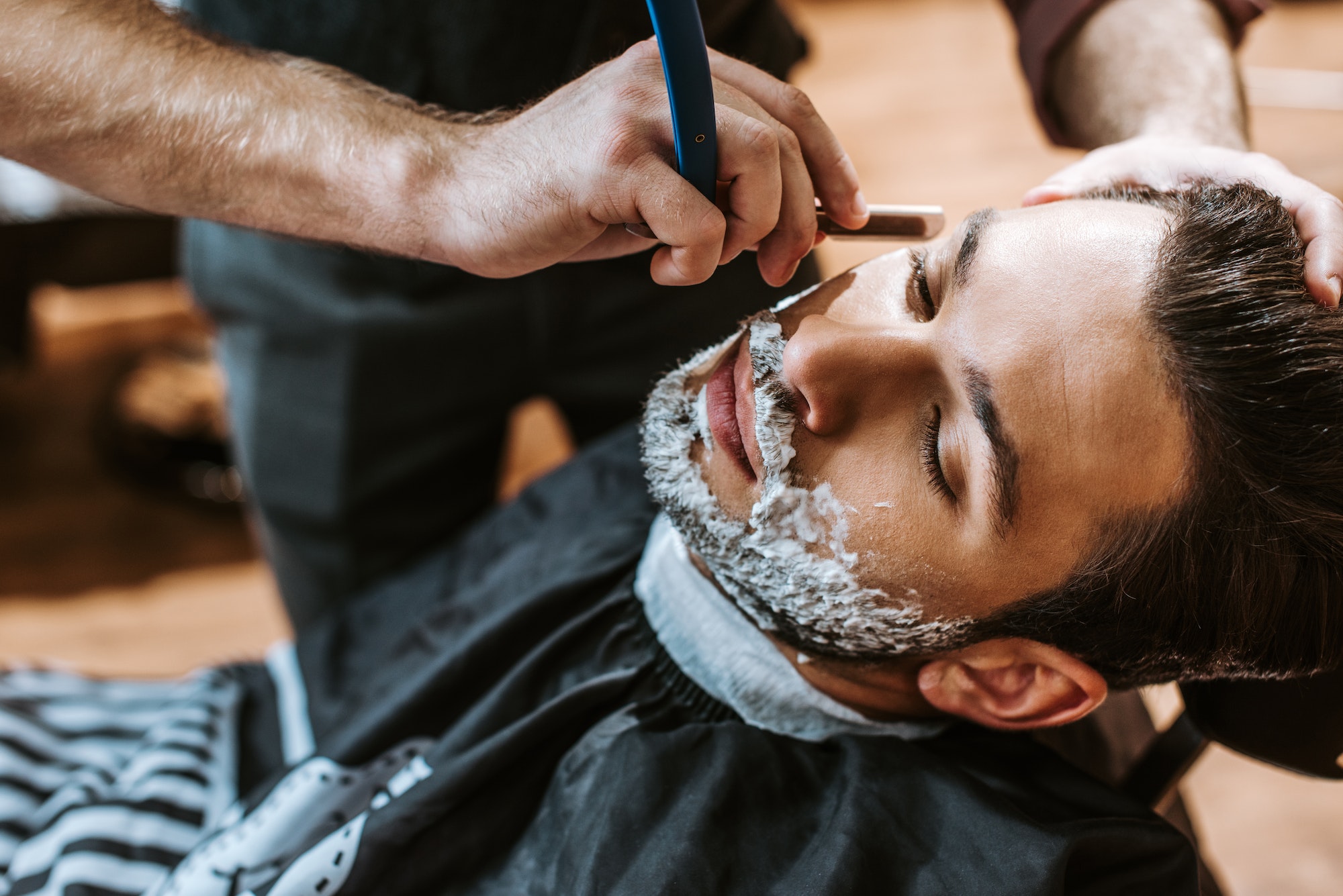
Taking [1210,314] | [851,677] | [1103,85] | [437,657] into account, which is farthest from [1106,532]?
[437,657]

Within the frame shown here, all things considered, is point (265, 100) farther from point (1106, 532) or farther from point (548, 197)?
point (1106, 532)

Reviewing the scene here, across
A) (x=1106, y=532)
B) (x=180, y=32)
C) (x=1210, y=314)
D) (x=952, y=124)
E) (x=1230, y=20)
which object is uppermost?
(x=180, y=32)

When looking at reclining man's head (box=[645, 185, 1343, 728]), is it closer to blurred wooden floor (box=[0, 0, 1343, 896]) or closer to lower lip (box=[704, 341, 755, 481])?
lower lip (box=[704, 341, 755, 481])

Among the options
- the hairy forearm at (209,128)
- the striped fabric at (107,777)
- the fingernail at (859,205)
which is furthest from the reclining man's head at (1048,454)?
the striped fabric at (107,777)

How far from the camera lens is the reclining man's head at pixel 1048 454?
0.82 metres

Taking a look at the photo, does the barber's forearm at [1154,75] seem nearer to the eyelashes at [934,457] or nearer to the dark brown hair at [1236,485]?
the dark brown hair at [1236,485]

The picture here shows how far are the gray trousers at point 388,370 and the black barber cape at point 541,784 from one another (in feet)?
0.64

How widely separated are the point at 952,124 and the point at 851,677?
2775 mm

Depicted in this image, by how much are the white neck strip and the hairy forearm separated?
477mm

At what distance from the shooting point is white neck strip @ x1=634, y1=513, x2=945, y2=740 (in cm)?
104

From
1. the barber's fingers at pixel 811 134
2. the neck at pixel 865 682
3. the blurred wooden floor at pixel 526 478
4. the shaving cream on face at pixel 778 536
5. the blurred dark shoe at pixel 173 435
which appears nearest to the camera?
the barber's fingers at pixel 811 134

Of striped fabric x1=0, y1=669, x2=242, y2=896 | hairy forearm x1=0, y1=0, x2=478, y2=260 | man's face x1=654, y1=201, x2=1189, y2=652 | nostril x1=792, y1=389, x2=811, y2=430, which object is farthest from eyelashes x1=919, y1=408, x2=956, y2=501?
striped fabric x1=0, y1=669, x2=242, y2=896

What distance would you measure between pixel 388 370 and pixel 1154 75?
3.52 feet

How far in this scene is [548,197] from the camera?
77 centimetres
